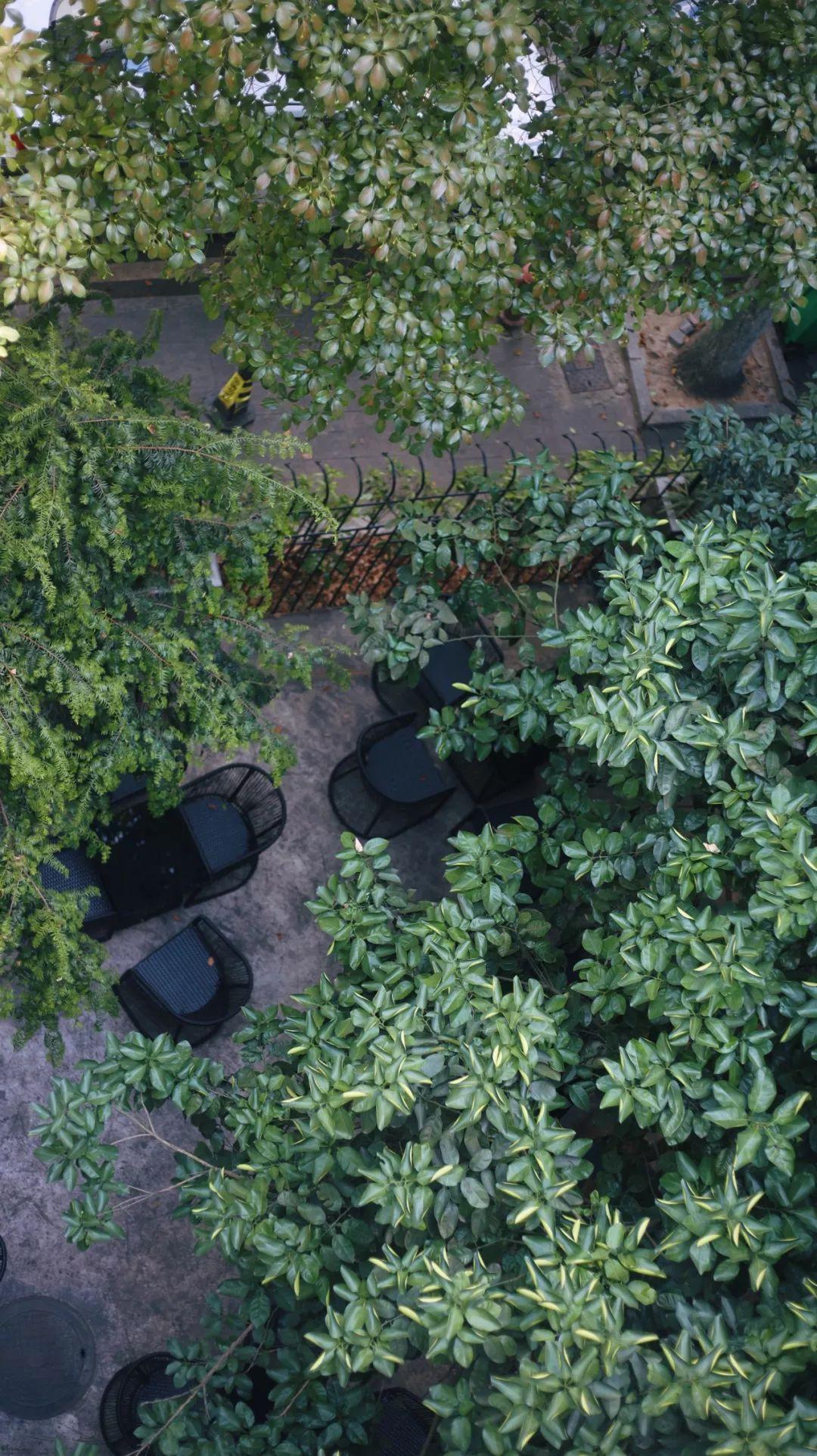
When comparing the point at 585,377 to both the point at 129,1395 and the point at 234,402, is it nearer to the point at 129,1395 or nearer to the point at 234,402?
the point at 234,402

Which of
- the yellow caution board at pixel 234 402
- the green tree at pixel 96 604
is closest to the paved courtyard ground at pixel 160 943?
the yellow caution board at pixel 234 402

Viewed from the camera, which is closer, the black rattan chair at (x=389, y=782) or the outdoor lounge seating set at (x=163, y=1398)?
the outdoor lounge seating set at (x=163, y=1398)

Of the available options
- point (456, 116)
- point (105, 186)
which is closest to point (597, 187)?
point (456, 116)

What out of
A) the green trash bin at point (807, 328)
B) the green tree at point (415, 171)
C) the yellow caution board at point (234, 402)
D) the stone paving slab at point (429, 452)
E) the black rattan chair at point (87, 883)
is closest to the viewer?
the green tree at point (415, 171)

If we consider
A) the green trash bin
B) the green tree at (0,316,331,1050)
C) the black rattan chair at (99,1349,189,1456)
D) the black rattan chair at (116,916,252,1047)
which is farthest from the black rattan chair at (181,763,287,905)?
the green trash bin

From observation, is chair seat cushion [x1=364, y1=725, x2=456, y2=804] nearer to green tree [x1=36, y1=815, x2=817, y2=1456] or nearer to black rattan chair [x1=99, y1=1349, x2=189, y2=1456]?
green tree [x1=36, y1=815, x2=817, y2=1456]

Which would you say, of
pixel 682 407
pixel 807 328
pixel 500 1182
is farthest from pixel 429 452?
pixel 500 1182

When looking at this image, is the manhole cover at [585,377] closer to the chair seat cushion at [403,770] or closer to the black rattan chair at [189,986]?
the chair seat cushion at [403,770]

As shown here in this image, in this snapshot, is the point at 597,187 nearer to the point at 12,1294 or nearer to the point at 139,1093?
the point at 139,1093

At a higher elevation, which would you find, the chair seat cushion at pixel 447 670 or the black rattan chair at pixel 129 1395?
the chair seat cushion at pixel 447 670
